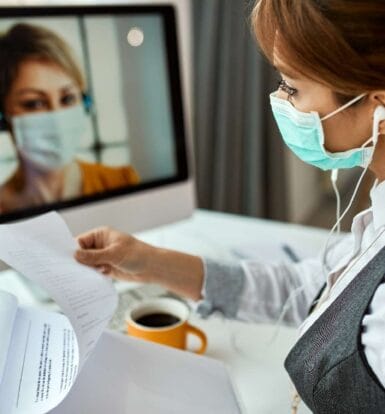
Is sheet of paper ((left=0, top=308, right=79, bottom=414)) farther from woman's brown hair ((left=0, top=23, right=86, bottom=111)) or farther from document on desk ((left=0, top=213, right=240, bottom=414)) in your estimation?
woman's brown hair ((left=0, top=23, right=86, bottom=111))

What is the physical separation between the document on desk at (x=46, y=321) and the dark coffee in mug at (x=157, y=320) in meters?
0.11

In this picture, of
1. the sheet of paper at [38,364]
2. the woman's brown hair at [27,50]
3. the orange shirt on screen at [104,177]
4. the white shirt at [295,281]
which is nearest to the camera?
the sheet of paper at [38,364]

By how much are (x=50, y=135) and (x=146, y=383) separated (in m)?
0.40

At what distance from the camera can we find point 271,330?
81 centimetres

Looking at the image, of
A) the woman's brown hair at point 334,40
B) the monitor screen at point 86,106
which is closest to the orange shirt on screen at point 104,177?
the monitor screen at point 86,106

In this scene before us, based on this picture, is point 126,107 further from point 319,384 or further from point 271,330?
point 319,384

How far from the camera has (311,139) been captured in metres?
0.59

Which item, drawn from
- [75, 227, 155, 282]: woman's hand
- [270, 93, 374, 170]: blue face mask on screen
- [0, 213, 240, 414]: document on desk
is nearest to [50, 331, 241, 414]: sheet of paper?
[0, 213, 240, 414]: document on desk

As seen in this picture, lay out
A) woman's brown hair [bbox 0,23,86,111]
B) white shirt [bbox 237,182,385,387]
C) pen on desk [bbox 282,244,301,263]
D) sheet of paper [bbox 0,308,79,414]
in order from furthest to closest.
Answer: pen on desk [bbox 282,244,301,263] < woman's brown hair [bbox 0,23,86,111] < white shirt [bbox 237,182,385,387] < sheet of paper [bbox 0,308,79,414]

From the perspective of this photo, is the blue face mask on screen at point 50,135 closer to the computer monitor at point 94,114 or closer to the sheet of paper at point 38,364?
the computer monitor at point 94,114

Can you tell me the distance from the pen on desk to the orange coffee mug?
310mm

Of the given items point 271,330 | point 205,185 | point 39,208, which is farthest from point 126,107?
point 205,185

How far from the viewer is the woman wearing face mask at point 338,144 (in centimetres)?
49

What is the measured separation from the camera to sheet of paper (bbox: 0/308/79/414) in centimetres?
47
